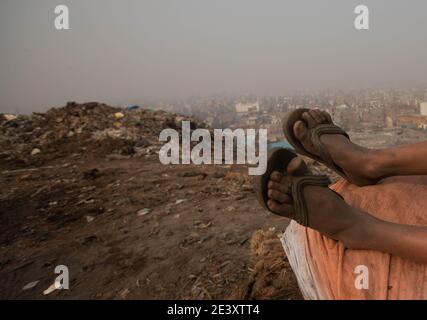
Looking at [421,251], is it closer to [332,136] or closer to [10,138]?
[332,136]

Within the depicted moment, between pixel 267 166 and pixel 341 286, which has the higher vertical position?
pixel 267 166

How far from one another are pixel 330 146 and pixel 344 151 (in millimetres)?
71

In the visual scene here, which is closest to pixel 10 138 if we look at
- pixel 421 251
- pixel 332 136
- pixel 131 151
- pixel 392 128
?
pixel 131 151

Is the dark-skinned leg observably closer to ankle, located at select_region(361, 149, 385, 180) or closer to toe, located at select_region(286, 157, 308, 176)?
toe, located at select_region(286, 157, 308, 176)

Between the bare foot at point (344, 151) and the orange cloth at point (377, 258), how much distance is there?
0.07 meters

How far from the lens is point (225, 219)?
2686 millimetres

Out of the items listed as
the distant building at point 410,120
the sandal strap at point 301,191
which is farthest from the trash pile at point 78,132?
the distant building at point 410,120

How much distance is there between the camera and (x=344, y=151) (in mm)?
1569

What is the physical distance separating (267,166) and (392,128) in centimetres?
781

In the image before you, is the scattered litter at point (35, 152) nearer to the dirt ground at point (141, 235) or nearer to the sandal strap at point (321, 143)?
the dirt ground at point (141, 235)

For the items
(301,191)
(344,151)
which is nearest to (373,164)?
(344,151)

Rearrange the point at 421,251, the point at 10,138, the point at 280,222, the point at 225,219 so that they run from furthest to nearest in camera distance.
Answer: the point at 10,138, the point at 225,219, the point at 280,222, the point at 421,251

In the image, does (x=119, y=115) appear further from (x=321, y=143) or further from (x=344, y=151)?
(x=344, y=151)

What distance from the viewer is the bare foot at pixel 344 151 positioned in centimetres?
152
